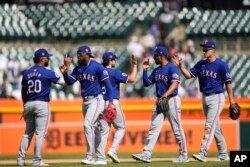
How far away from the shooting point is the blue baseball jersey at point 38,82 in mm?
14078

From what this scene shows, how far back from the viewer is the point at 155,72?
14.5m

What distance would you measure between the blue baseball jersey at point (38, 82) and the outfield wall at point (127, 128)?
5372mm

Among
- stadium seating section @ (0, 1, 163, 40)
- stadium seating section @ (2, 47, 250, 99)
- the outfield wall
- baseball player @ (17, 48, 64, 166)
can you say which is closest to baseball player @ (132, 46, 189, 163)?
baseball player @ (17, 48, 64, 166)

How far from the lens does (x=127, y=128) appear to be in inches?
775

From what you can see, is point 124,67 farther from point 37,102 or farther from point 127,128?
point 37,102

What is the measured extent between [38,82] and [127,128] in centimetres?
588

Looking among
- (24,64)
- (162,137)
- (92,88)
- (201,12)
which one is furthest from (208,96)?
(201,12)

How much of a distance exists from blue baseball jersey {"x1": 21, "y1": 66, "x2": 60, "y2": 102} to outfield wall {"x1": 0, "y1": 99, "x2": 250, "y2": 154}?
5372 mm

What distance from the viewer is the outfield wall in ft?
63.7

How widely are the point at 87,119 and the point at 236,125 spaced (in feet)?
21.7

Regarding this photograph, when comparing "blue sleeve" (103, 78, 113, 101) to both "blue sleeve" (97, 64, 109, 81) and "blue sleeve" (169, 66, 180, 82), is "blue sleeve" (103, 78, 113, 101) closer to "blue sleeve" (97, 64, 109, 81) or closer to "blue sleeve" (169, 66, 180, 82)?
"blue sleeve" (97, 64, 109, 81)

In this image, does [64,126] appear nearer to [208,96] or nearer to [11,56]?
[11,56]

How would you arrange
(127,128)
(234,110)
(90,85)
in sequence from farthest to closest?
(127,128)
(234,110)
(90,85)

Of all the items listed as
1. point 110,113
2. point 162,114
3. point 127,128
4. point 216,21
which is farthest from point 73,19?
point 110,113
